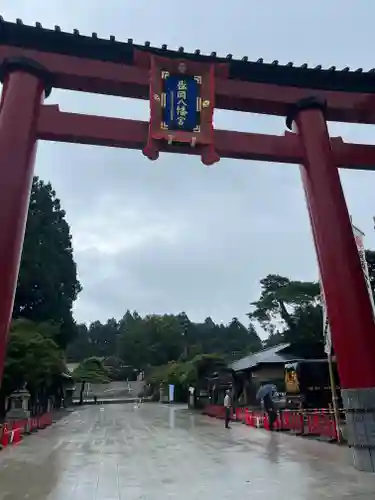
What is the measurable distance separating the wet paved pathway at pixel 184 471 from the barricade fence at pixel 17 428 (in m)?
0.64

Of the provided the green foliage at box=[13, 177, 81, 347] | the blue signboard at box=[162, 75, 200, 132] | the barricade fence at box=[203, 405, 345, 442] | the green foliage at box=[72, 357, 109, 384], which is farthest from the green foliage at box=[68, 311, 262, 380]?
the blue signboard at box=[162, 75, 200, 132]

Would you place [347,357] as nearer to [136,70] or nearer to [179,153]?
[179,153]

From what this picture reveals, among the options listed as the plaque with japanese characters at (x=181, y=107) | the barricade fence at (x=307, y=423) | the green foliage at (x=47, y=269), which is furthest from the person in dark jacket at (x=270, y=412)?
the green foliage at (x=47, y=269)

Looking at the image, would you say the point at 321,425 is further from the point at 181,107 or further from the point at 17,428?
the point at 17,428

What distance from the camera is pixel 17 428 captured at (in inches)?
771

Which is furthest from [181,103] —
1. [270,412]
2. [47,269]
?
[47,269]

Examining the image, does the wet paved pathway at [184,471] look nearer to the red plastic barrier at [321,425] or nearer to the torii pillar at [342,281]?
the red plastic barrier at [321,425]

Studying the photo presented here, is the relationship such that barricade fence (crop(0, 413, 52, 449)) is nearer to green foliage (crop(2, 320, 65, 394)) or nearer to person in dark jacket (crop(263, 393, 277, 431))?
green foliage (crop(2, 320, 65, 394))

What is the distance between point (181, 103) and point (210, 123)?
0.82m

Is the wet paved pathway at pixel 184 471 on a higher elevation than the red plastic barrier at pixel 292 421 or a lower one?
lower

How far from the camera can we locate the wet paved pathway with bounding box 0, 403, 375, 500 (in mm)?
7926

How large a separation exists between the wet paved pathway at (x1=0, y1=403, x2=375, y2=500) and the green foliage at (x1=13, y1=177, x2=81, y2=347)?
75.9 ft

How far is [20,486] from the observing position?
9.14 meters

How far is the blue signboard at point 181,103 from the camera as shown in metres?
11.0
